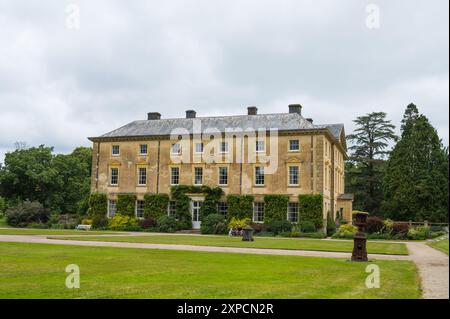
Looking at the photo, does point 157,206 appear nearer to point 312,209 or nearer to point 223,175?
point 223,175

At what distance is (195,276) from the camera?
11.7 meters

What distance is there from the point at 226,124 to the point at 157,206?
9102mm

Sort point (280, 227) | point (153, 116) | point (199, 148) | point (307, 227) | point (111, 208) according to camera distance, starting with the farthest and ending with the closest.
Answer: point (153, 116) → point (111, 208) → point (199, 148) → point (280, 227) → point (307, 227)

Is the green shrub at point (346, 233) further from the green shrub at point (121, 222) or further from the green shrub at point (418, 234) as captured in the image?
the green shrub at point (121, 222)

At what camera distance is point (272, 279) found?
36.9ft

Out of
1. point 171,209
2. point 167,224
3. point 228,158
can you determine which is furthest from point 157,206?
point 228,158

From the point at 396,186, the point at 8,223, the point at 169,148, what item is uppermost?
the point at 169,148

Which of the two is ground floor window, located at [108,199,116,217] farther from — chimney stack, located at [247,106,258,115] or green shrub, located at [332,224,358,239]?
green shrub, located at [332,224,358,239]

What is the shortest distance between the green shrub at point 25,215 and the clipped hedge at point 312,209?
22034 mm
